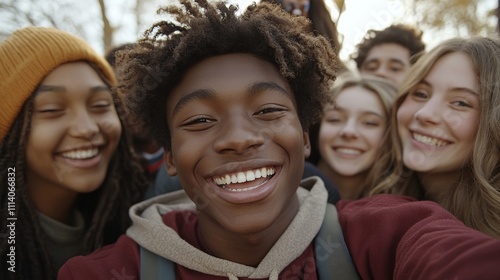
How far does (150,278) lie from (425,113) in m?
1.62

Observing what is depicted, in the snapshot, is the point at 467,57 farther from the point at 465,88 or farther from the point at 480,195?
the point at 480,195

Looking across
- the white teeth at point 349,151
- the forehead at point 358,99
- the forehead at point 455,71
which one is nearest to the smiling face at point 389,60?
the forehead at point 358,99

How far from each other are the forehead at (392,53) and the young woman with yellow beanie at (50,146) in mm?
2733

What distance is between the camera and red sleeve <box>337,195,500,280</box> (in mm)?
1268

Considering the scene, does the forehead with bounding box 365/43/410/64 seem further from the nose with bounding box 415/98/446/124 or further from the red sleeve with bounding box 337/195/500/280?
the red sleeve with bounding box 337/195/500/280

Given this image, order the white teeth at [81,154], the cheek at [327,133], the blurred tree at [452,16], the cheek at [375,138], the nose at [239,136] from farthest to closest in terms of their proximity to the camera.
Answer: the blurred tree at [452,16]
the cheek at [327,133]
the cheek at [375,138]
the white teeth at [81,154]
the nose at [239,136]

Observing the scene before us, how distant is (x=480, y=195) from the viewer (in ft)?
7.53

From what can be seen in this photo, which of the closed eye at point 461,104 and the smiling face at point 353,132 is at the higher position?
the closed eye at point 461,104

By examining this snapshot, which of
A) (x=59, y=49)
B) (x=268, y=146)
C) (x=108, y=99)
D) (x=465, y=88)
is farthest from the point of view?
(x=108, y=99)

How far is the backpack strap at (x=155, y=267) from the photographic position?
6.04 ft

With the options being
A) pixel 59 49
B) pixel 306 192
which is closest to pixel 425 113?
pixel 306 192

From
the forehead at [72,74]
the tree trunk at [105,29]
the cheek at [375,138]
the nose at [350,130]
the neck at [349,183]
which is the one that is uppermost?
the tree trunk at [105,29]

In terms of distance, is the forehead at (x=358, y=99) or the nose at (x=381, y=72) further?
the nose at (x=381, y=72)

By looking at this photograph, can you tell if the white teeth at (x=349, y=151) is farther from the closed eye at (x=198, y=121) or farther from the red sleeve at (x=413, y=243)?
the closed eye at (x=198, y=121)
